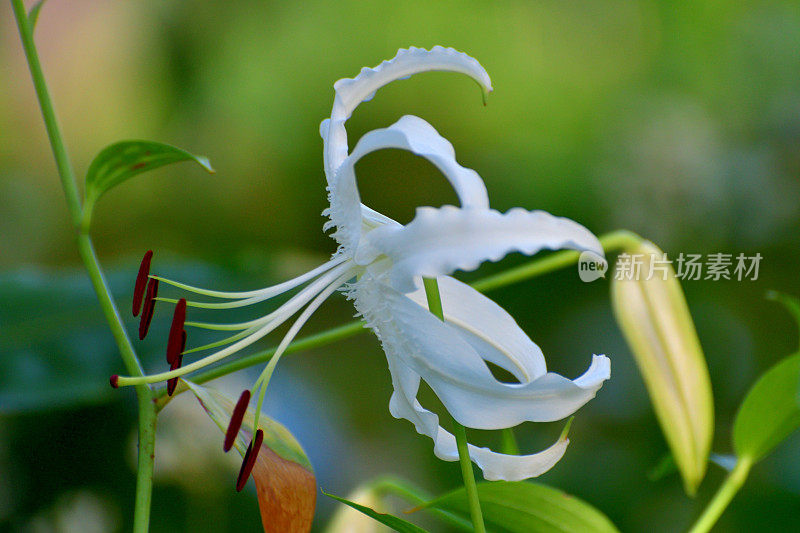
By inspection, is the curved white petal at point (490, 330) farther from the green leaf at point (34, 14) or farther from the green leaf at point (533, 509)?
the green leaf at point (34, 14)

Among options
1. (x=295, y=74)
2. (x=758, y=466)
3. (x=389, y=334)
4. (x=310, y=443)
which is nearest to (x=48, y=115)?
(x=389, y=334)

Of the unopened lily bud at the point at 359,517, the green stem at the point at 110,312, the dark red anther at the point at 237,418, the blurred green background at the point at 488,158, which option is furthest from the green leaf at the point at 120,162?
the blurred green background at the point at 488,158

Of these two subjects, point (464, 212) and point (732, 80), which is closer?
point (464, 212)

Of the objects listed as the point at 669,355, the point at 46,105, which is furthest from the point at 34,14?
the point at 669,355

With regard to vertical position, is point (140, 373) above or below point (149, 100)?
below

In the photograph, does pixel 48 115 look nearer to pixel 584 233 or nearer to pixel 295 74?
pixel 584 233

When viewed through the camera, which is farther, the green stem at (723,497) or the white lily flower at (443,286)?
the green stem at (723,497)
